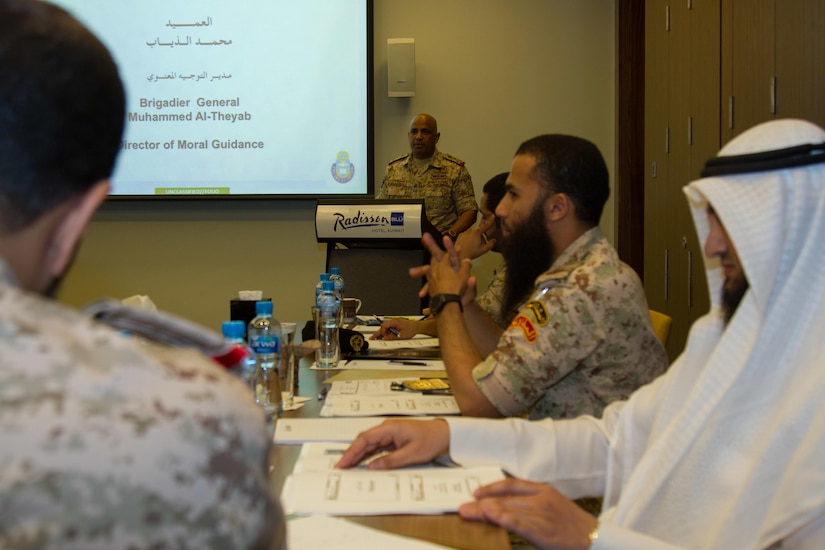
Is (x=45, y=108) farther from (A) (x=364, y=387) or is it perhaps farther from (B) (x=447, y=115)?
(B) (x=447, y=115)

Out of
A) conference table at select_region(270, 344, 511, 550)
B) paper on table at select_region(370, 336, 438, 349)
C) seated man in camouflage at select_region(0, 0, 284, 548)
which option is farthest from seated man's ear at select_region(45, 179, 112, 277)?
paper on table at select_region(370, 336, 438, 349)

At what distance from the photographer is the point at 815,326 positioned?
119 cm

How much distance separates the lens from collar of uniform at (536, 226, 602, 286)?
201 cm

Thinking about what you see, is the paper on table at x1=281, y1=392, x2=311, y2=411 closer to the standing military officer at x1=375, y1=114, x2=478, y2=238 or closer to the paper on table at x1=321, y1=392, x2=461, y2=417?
the paper on table at x1=321, y1=392, x2=461, y2=417

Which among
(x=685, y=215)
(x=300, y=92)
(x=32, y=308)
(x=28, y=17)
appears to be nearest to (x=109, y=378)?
(x=32, y=308)

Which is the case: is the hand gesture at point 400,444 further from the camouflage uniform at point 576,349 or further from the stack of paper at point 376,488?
the camouflage uniform at point 576,349

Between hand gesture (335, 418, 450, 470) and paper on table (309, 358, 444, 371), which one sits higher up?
hand gesture (335, 418, 450, 470)

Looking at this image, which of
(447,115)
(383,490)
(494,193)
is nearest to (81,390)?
(383,490)

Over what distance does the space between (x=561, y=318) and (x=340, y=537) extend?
0.94 meters

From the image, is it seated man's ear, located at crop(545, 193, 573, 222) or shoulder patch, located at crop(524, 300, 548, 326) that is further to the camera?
seated man's ear, located at crop(545, 193, 573, 222)

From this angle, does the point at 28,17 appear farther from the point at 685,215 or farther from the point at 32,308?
the point at 685,215

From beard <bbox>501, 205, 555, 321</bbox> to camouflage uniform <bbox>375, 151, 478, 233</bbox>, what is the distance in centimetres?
307

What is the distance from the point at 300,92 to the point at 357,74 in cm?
42

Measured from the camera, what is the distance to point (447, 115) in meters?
6.04
